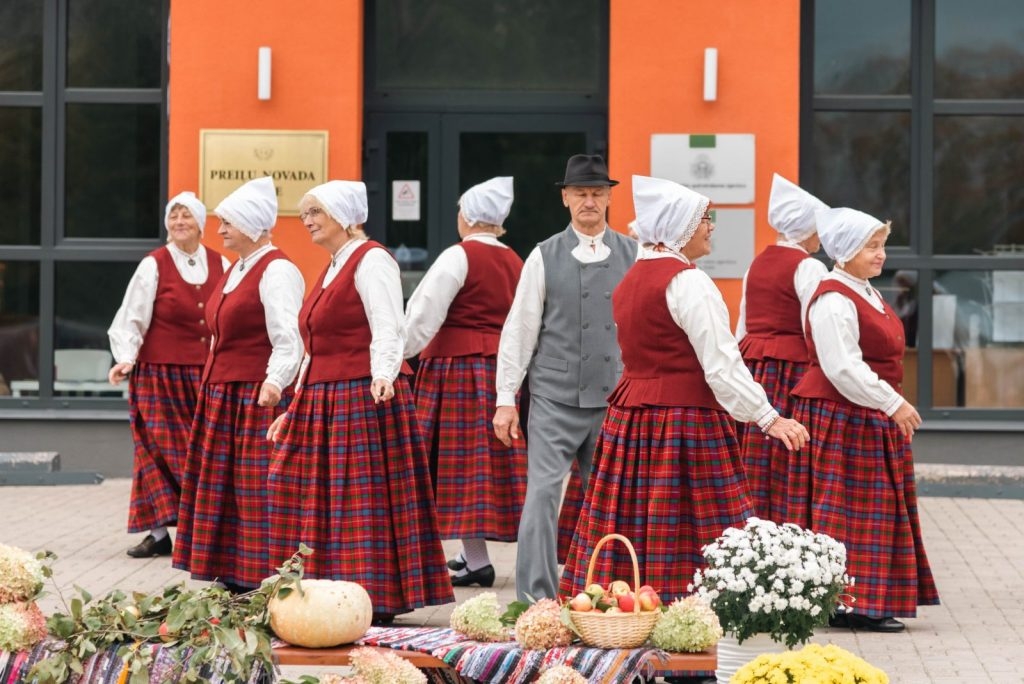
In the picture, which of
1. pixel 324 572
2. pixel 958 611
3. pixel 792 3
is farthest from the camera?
pixel 792 3

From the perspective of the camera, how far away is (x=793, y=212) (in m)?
9.09

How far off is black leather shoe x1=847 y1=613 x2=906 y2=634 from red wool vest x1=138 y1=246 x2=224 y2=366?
3.78 metres

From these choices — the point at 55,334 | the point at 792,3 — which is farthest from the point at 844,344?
the point at 55,334

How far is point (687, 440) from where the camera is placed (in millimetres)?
6621

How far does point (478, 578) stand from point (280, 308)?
1692 millimetres

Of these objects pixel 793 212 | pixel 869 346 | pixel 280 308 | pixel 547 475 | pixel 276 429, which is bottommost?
pixel 547 475

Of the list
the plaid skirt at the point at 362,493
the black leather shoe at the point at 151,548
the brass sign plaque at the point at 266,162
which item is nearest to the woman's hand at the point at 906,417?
the plaid skirt at the point at 362,493

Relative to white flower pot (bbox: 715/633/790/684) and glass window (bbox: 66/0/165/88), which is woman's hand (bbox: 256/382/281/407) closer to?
white flower pot (bbox: 715/633/790/684)

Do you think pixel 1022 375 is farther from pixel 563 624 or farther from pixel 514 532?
pixel 563 624

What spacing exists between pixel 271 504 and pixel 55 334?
601cm

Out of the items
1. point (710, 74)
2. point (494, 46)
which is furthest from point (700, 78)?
point (494, 46)

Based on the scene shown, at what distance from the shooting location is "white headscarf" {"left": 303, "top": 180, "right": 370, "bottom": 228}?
25.2ft

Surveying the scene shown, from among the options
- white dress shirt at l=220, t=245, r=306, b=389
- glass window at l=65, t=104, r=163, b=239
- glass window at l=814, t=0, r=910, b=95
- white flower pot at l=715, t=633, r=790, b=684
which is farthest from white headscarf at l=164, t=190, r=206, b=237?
white flower pot at l=715, t=633, r=790, b=684

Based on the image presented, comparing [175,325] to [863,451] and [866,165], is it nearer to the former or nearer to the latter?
[863,451]
